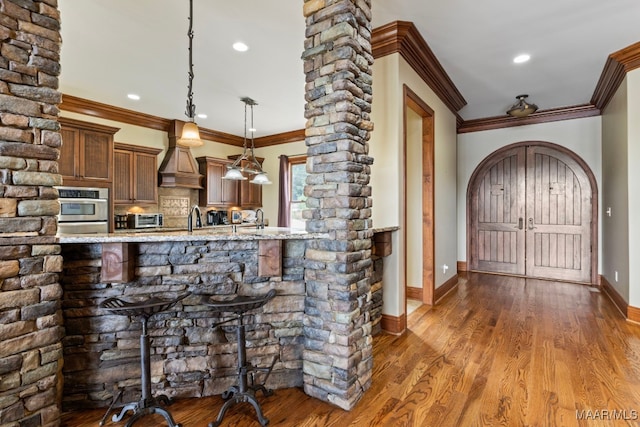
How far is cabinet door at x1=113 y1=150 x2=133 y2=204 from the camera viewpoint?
4957mm

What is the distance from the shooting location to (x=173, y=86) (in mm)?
4223

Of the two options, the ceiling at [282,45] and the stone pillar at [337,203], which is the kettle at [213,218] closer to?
the ceiling at [282,45]

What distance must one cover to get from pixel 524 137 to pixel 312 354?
5.47 meters

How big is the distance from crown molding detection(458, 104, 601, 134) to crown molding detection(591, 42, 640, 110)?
41 centimetres

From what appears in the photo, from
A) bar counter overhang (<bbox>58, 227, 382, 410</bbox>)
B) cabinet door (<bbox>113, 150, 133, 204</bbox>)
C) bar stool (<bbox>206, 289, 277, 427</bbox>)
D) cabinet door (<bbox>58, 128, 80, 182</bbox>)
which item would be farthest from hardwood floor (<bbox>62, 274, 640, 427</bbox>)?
cabinet door (<bbox>113, 150, 133, 204</bbox>)

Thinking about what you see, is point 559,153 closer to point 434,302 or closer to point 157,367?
point 434,302

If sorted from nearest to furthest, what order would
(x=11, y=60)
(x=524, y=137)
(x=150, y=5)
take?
1. (x=11, y=60)
2. (x=150, y=5)
3. (x=524, y=137)

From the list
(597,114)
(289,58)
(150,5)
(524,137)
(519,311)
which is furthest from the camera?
(524,137)

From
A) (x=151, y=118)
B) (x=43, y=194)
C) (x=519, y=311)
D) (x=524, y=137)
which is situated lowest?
(x=519, y=311)

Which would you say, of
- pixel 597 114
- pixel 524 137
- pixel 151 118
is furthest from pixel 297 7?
pixel 597 114

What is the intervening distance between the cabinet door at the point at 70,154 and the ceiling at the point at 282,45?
2.08 feet

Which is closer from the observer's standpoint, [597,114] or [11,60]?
[11,60]

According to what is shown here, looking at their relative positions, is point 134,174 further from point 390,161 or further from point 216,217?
point 390,161

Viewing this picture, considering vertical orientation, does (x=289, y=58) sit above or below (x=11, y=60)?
above
